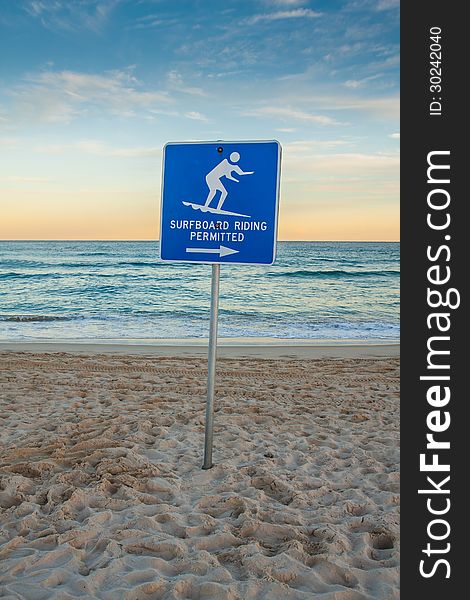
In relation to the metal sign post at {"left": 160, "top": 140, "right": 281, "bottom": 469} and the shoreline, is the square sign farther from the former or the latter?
the shoreline

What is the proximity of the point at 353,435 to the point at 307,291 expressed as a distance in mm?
21481

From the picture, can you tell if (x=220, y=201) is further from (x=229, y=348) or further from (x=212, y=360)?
(x=229, y=348)

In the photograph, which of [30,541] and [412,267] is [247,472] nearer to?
[30,541]

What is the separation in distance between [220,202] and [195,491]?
2051 mm

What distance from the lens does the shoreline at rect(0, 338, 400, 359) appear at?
10.7 meters

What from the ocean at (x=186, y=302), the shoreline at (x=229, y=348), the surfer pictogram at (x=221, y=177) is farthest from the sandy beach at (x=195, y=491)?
the ocean at (x=186, y=302)

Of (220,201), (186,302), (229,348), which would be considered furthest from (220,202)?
(186,302)

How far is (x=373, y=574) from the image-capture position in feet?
10.1

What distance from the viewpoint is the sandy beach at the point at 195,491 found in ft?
10.00

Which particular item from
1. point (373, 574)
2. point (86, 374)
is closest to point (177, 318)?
point (86, 374)

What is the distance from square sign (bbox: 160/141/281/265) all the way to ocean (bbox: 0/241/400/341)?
976cm

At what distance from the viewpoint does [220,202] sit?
412 cm

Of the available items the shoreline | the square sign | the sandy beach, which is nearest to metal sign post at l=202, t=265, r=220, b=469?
the sandy beach

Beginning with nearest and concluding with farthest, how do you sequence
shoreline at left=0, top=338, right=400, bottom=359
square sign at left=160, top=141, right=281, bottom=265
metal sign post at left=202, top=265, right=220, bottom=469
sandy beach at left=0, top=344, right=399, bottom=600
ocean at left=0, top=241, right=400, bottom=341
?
sandy beach at left=0, top=344, right=399, bottom=600 < square sign at left=160, top=141, right=281, bottom=265 < metal sign post at left=202, top=265, right=220, bottom=469 < shoreline at left=0, top=338, right=400, bottom=359 < ocean at left=0, top=241, right=400, bottom=341
